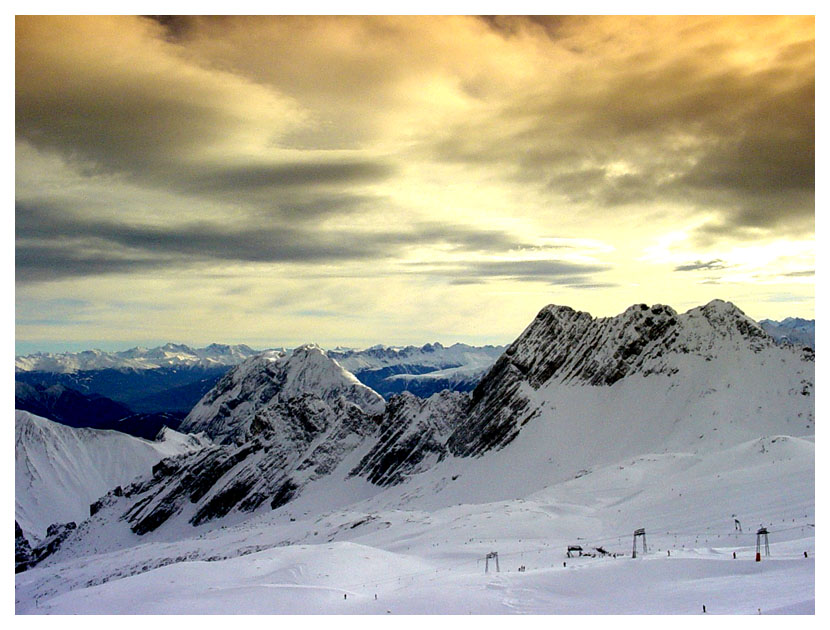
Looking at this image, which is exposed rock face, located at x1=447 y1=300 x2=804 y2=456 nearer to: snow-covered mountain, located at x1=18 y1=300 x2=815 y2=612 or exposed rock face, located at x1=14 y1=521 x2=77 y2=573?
snow-covered mountain, located at x1=18 y1=300 x2=815 y2=612

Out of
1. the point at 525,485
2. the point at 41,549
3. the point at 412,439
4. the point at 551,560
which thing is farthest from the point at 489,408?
the point at 41,549

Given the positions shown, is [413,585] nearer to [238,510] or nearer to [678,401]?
[678,401]

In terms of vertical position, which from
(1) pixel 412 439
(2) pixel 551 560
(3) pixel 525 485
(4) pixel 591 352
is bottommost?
(3) pixel 525 485

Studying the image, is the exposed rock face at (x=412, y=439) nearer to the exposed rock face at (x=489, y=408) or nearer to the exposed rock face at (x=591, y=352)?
the exposed rock face at (x=489, y=408)

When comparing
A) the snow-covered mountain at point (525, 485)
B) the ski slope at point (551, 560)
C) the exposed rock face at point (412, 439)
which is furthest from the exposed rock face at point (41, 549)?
the ski slope at point (551, 560)

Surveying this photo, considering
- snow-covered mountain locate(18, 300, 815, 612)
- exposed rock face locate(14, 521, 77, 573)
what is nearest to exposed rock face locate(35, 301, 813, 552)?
snow-covered mountain locate(18, 300, 815, 612)

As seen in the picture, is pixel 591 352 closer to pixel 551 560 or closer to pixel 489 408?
pixel 489 408

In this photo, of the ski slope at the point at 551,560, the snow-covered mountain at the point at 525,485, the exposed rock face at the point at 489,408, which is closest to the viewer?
the ski slope at the point at 551,560

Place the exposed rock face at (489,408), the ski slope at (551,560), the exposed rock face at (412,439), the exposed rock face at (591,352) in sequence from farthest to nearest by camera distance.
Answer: the exposed rock face at (412,439)
the exposed rock face at (591,352)
the exposed rock face at (489,408)
the ski slope at (551,560)
